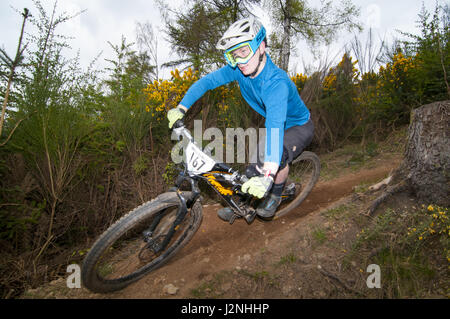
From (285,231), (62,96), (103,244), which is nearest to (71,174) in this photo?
(62,96)

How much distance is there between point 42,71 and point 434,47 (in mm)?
6629

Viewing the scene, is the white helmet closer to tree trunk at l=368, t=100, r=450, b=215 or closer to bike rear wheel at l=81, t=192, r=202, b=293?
bike rear wheel at l=81, t=192, r=202, b=293

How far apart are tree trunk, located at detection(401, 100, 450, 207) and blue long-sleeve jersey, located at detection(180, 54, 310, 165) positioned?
119 centimetres

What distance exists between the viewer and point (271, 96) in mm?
1990

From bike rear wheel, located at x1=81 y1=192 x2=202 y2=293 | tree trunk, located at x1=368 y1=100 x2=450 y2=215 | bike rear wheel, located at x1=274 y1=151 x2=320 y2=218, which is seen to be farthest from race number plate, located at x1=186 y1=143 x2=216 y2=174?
tree trunk, located at x1=368 y1=100 x2=450 y2=215

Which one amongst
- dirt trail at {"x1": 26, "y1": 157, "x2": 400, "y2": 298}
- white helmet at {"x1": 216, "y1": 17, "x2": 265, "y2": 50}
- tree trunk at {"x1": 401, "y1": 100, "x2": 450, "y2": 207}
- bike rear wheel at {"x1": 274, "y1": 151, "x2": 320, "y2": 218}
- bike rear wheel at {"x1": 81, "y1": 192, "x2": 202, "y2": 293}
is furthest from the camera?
bike rear wheel at {"x1": 274, "y1": 151, "x2": 320, "y2": 218}

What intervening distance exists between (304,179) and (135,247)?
2.75 metres

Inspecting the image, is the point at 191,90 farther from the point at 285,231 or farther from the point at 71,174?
the point at 285,231

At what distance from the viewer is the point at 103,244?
1778mm

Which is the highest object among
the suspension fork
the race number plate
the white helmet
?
the white helmet

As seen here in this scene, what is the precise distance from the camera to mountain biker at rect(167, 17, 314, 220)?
6.14 feet

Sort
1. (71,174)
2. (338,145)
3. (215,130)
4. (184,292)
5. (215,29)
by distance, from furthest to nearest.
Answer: (215,29) → (338,145) → (215,130) → (71,174) → (184,292)

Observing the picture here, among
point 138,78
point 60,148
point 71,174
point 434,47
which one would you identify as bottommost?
point 71,174

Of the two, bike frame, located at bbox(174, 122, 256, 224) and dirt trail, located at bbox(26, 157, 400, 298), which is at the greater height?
bike frame, located at bbox(174, 122, 256, 224)
